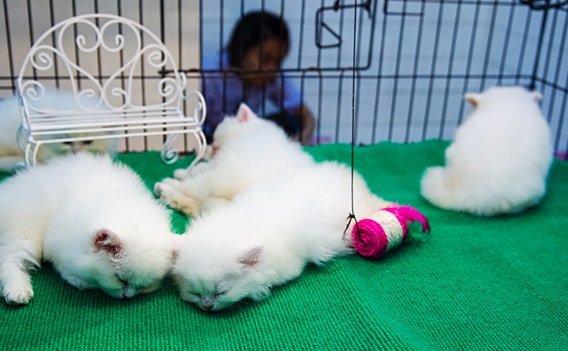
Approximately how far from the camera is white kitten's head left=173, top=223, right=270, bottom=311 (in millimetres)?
1622

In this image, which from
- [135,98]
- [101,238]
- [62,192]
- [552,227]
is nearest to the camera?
[101,238]

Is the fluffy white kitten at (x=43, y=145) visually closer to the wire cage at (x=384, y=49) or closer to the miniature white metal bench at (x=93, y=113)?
the miniature white metal bench at (x=93, y=113)

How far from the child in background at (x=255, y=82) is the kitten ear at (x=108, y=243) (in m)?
1.72

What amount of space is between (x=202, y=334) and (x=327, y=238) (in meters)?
0.52

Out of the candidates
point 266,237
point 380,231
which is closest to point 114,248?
point 266,237

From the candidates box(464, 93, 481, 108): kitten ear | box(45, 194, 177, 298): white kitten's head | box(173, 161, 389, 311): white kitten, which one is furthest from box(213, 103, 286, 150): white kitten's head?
box(464, 93, 481, 108): kitten ear

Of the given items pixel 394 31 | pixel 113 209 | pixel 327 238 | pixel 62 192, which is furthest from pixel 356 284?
pixel 394 31

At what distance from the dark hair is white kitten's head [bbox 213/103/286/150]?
29.8 inches

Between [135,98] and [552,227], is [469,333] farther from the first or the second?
[135,98]

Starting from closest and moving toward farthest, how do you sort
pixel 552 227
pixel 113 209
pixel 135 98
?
pixel 113 209 → pixel 552 227 → pixel 135 98

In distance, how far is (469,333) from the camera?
166 centimetres

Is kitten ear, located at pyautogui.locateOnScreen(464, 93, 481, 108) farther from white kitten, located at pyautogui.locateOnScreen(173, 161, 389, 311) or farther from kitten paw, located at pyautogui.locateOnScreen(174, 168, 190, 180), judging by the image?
kitten paw, located at pyautogui.locateOnScreen(174, 168, 190, 180)

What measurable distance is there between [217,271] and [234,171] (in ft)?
2.29

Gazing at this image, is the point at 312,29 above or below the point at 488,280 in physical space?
above
